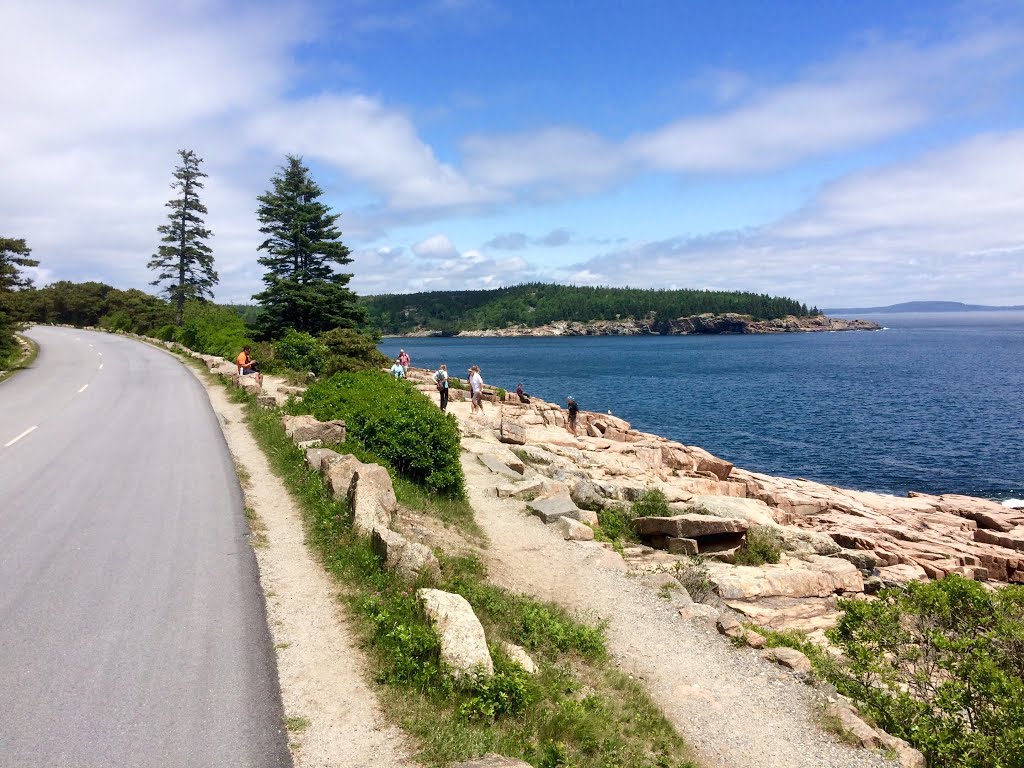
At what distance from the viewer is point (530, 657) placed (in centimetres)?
787

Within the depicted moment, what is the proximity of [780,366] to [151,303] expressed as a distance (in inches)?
3193

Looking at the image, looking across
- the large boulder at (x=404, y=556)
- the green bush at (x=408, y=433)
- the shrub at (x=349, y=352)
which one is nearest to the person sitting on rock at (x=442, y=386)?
the shrub at (x=349, y=352)

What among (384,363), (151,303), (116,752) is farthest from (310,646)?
(151,303)

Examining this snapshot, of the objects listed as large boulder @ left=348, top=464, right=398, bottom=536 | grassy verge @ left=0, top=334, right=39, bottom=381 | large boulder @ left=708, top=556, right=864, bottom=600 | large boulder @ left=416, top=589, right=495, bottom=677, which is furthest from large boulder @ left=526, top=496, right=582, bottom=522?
grassy verge @ left=0, top=334, right=39, bottom=381

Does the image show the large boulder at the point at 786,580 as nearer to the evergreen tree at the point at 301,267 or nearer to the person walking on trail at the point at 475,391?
the person walking on trail at the point at 475,391

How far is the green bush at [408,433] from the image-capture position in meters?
14.5

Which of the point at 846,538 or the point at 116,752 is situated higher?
the point at 116,752

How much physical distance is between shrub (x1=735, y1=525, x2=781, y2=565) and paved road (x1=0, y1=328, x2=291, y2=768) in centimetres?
1017

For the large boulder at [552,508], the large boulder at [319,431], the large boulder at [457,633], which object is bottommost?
Answer: the large boulder at [552,508]

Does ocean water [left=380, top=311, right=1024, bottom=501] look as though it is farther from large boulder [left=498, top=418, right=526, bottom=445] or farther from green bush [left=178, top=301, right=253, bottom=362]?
green bush [left=178, top=301, right=253, bottom=362]

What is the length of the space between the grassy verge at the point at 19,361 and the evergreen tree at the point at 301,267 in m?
12.3

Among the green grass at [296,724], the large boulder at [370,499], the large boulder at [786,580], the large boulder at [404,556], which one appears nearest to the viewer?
the green grass at [296,724]

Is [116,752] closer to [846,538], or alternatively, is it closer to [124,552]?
[124,552]

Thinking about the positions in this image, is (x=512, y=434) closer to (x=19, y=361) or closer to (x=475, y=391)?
(x=475, y=391)
